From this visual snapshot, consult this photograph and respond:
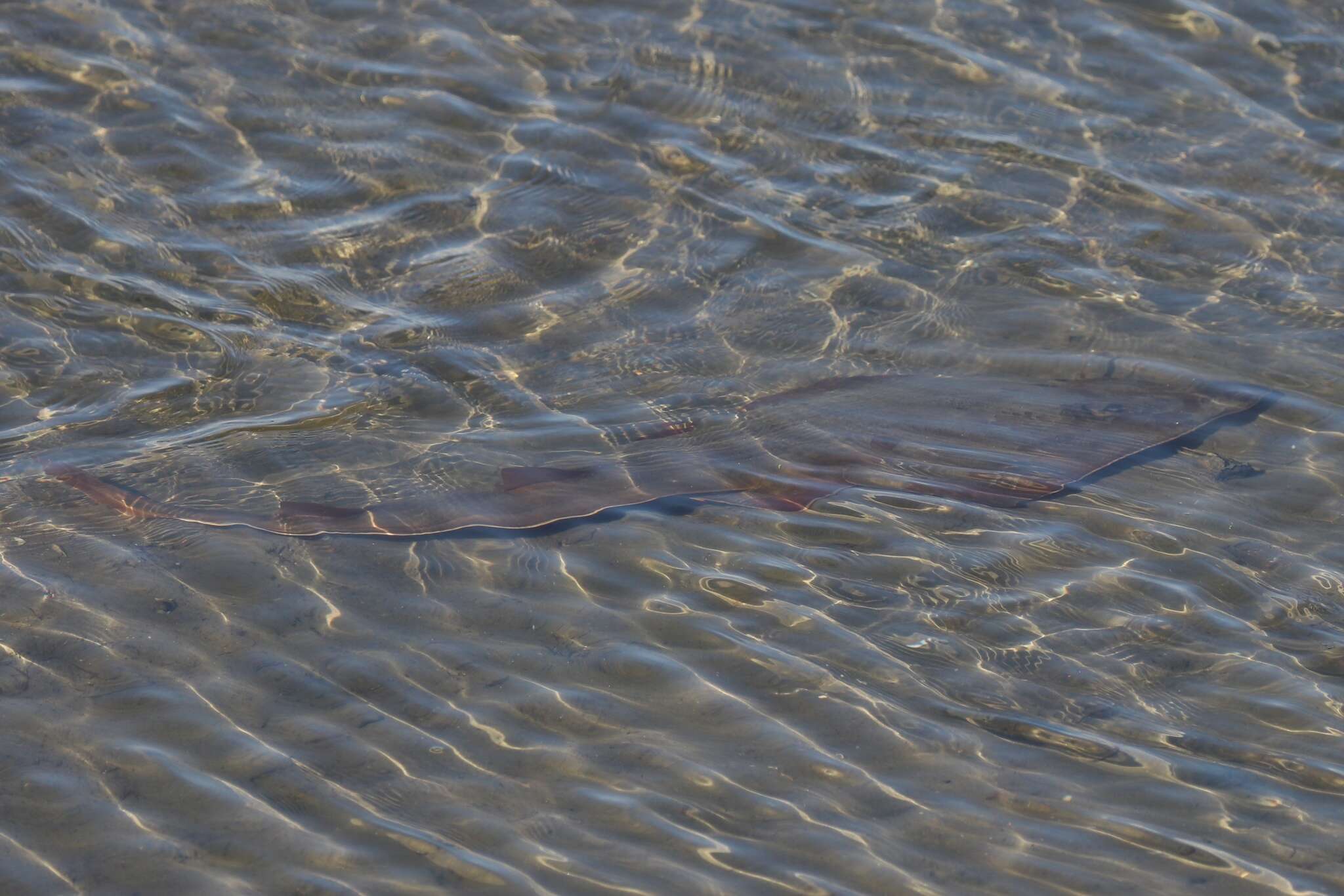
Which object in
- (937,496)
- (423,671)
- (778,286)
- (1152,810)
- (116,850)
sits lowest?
(116,850)

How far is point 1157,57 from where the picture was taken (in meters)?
8.18

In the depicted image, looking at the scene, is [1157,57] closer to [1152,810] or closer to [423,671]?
[1152,810]

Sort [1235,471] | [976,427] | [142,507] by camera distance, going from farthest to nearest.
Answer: [976,427] < [1235,471] < [142,507]

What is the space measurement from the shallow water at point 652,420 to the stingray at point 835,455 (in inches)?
4.0

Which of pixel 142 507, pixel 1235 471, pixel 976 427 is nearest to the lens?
pixel 142 507

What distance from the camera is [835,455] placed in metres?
5.25

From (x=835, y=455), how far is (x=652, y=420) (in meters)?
0.80

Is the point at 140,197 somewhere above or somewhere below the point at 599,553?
above

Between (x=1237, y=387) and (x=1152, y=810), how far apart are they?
262 cm

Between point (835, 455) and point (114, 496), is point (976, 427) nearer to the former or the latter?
point (835, 455)

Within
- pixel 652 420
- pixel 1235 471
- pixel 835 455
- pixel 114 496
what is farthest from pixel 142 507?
pixel 1235 471

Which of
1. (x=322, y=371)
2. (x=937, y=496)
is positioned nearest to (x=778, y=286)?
(x=937, y=496)

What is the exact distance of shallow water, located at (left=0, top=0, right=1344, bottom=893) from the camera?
368 centimetres

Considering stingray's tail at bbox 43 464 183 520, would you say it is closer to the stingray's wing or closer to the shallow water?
the shallow water
